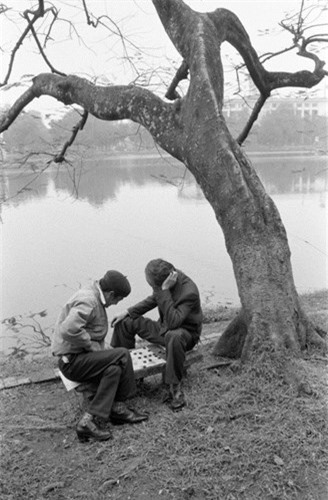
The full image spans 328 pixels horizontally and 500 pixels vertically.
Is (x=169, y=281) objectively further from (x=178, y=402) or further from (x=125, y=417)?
(x=125, y=417)

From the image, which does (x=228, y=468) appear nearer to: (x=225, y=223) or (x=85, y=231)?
(x=225, y=223)

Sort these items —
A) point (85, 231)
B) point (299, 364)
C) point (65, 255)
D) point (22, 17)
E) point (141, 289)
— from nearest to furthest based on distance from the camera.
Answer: point (299, 364) → point (22, 17) → point (141, 289) → point (65, 255) → point (85, 231)

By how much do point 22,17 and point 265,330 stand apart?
15.1 feet

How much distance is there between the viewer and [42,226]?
14094 millimetres

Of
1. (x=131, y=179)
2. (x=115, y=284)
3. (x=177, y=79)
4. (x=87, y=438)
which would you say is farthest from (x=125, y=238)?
(x=131, y=179)

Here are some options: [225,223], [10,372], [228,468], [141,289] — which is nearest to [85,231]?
[141,289]

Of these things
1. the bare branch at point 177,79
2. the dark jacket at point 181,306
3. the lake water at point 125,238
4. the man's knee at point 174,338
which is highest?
the bare branch at point 177,79

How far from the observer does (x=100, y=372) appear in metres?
3.04

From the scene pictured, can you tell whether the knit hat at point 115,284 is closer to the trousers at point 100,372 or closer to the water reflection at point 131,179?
the trousers at point 100,372

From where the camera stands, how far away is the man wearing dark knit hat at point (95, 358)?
294cm

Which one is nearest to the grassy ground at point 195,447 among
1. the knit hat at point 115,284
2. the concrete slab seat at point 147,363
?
the concrete slab seat at point 147,363

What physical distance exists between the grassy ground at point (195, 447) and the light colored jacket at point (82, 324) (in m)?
0.54

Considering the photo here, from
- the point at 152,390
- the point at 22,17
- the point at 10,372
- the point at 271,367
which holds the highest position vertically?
the point at 22,17

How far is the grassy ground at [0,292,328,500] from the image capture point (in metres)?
2.41
